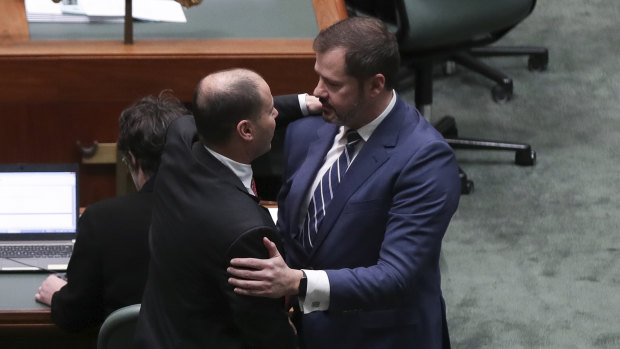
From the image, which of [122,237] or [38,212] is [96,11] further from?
[122,237]

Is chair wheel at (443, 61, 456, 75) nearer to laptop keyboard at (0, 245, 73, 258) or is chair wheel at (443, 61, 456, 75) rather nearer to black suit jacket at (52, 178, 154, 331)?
laptop keyboard at (0, 245, 73, 258)

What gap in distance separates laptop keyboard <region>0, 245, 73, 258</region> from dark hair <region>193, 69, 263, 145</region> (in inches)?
38.0

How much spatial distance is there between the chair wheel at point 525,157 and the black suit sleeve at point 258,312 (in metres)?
2.57

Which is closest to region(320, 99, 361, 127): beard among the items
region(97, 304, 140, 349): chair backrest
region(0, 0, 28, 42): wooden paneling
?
region(97, 304, 140, 349): chair backrest

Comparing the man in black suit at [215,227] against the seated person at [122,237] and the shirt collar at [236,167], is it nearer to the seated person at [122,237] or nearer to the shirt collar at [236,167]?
the shirt collar at [236,167]

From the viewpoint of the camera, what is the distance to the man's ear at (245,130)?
247cm

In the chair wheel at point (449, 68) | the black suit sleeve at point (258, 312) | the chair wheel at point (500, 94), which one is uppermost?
the black suit sleeve at point (258, 312)

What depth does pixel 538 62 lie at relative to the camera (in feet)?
18.6

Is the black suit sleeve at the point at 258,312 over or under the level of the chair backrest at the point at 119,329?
over

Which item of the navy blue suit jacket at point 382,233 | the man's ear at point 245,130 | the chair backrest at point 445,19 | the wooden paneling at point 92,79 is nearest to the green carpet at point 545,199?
the chair backrest at point 445,19

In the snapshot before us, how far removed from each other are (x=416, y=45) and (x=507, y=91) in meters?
1.02

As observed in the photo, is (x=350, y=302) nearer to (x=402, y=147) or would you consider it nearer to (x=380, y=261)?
(x=380, y=261)

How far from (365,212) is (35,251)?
42.1 inches

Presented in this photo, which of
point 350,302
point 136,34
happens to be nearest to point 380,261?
point 350,302
